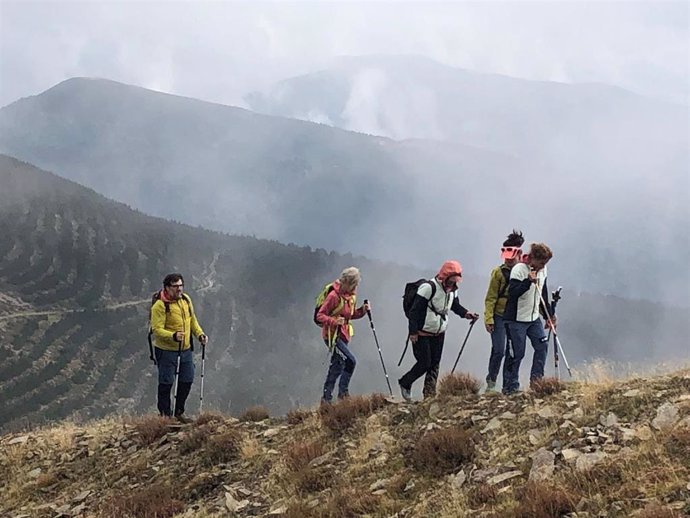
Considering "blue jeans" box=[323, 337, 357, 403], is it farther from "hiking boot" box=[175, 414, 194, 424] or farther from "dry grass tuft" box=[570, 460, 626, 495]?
"dry grass tuft" box=[570, 460, 626, 495]

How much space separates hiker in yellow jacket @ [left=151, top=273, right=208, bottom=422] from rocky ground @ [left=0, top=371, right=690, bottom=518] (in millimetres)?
840

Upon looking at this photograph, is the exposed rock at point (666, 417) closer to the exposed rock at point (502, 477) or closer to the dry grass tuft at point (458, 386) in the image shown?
the exposed rock at point (502, 477)

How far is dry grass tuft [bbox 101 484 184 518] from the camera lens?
8.30 m

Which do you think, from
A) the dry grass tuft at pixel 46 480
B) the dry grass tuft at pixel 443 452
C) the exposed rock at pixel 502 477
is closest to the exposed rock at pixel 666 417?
the exposed rock at pixel 502 477

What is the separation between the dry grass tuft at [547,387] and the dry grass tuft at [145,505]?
4.58m

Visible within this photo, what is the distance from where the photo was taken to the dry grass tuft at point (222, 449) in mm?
9734

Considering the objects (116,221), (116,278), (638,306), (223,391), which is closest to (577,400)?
(223,391)

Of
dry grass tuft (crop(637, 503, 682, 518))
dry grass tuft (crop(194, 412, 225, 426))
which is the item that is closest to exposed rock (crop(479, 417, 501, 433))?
dry grass tuft (crop(637, 503, 682, 518))

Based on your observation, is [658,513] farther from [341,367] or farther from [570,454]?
[341,367]

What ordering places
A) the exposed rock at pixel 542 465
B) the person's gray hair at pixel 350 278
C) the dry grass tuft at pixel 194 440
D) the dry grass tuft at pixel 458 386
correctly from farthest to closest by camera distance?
the person's gray hair at pixel 350 278 < the dry grass tuft at pixel 194 440 < the dry grass tuft at pixel 458 386 < the exposed rock at pixel 542 465

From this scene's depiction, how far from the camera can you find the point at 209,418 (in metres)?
11.3

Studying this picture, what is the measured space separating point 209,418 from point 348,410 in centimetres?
267

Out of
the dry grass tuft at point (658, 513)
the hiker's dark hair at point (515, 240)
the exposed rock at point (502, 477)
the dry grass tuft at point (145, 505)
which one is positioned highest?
the hiker's dark hair at point (515, 240)

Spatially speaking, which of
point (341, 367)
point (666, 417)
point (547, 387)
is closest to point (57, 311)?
point (341, 367)
